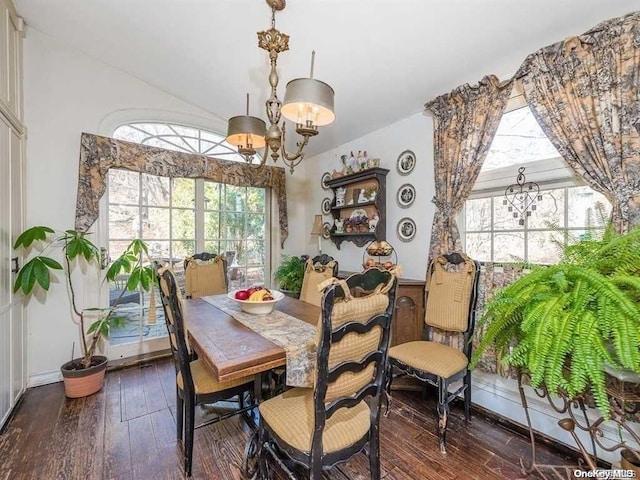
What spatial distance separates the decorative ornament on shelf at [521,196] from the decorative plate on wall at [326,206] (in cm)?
216

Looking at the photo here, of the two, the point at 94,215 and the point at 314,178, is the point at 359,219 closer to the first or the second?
the point at 314,178

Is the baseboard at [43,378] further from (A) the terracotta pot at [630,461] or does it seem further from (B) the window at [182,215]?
(A) the terracotta pot at [630,461]

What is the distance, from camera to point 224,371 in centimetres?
120

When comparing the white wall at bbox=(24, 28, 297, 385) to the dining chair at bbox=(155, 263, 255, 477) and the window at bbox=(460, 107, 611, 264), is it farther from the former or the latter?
the window at bbox=(460, 107, 611, 264)

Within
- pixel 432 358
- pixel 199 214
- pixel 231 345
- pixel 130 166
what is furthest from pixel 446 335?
pixel 130 166

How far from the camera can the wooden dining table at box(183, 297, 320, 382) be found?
4.09 feet

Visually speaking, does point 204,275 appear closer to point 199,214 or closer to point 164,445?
point 199,214

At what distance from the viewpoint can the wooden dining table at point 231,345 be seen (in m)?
1.25

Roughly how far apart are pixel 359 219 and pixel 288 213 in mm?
1366

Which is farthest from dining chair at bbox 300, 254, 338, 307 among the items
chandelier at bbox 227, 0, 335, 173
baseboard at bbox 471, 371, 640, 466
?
baseboard at bbox 471, 371, 640, 466

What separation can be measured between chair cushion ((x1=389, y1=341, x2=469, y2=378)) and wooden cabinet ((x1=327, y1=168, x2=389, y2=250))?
1.27 m

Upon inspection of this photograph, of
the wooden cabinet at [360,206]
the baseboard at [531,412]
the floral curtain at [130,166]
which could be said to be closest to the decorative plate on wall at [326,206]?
the wooden cabinet at [360,206]

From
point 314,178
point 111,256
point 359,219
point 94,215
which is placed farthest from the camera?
point 314,178

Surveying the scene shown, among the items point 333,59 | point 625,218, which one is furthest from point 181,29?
point 625,218
